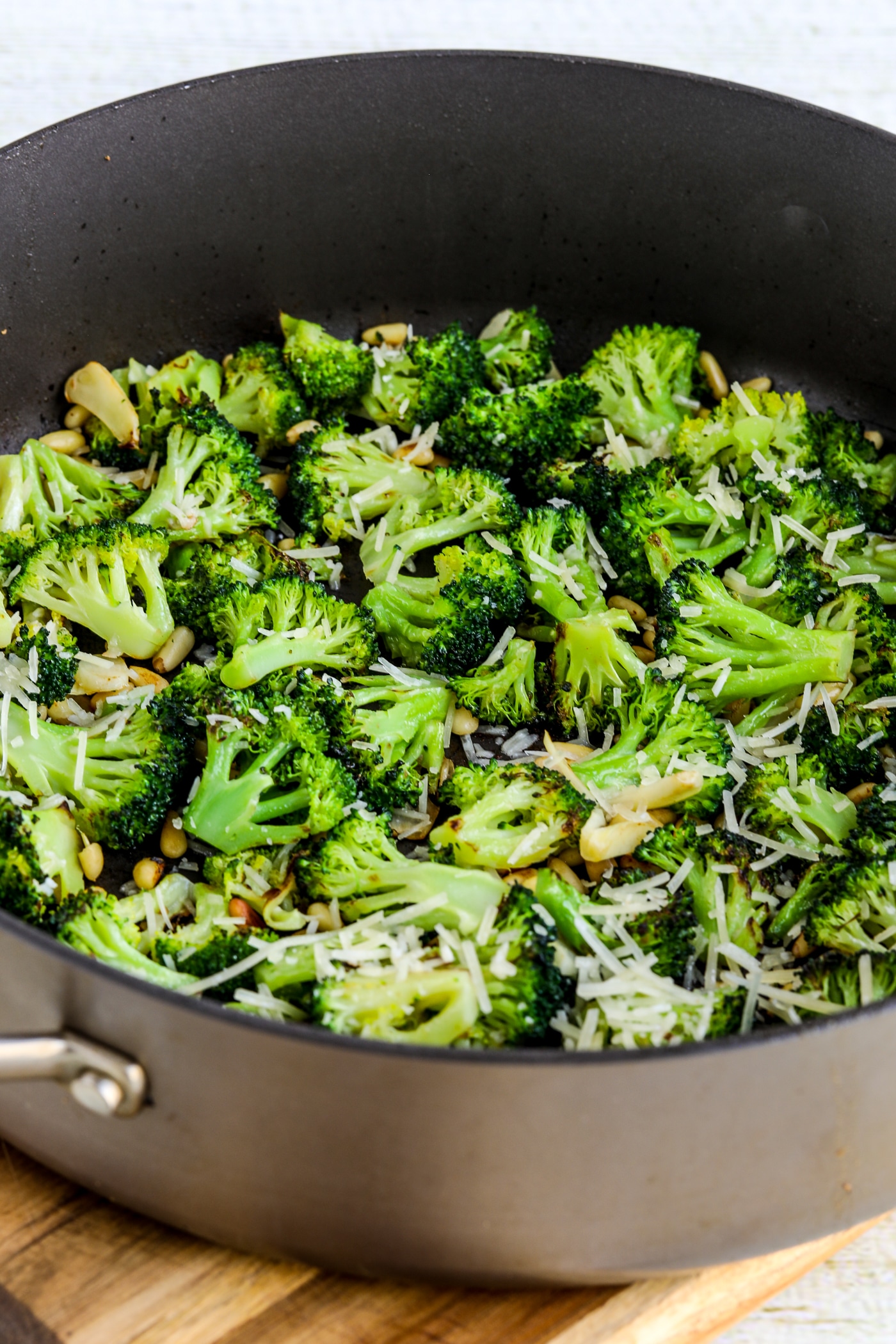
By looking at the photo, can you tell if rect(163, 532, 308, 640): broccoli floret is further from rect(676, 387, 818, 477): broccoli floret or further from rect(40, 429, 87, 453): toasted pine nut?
rect(676, 387, 818, 477): broccoli floret

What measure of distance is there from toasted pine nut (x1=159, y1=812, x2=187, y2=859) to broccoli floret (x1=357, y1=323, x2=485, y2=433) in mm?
1049

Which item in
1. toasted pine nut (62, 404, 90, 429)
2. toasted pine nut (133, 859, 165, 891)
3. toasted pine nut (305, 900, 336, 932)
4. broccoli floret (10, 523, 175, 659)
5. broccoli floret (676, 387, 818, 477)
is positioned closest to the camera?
toasted pine nut (305, 900, 336, 932)

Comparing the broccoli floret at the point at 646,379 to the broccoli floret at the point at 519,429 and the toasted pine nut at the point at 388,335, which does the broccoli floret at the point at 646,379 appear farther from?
the toasted pine nut at the point at 388,335

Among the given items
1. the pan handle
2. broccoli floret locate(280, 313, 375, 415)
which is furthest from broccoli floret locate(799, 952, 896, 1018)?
broccoli floret locate(280, 313, 375, 415)

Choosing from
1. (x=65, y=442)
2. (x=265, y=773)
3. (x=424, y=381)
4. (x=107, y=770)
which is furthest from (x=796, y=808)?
(x=65, y=442)

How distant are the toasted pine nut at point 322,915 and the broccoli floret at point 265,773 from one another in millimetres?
137

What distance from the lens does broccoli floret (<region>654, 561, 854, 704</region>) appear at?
2.36 meters

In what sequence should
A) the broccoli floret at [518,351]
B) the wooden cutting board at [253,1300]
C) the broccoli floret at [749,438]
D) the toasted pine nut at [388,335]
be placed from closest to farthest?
the wooden cutting board at [253,1300] → the broccoli floret at [749,438] → the broccoli floret at [518,351] → the toasted pine nut at [388,335]

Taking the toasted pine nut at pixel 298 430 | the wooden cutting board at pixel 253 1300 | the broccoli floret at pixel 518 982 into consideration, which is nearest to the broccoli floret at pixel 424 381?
the toasted pine nut at pixel 298 430

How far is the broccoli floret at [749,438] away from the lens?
107 inches

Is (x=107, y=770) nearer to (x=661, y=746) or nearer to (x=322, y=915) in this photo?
(x=322, y=915)

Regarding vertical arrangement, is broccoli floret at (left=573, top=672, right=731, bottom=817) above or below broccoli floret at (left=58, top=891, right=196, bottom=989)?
above

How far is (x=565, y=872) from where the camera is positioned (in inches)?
83.4

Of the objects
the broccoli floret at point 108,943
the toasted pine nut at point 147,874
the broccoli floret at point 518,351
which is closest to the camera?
the broccoli floret at point 108,943
